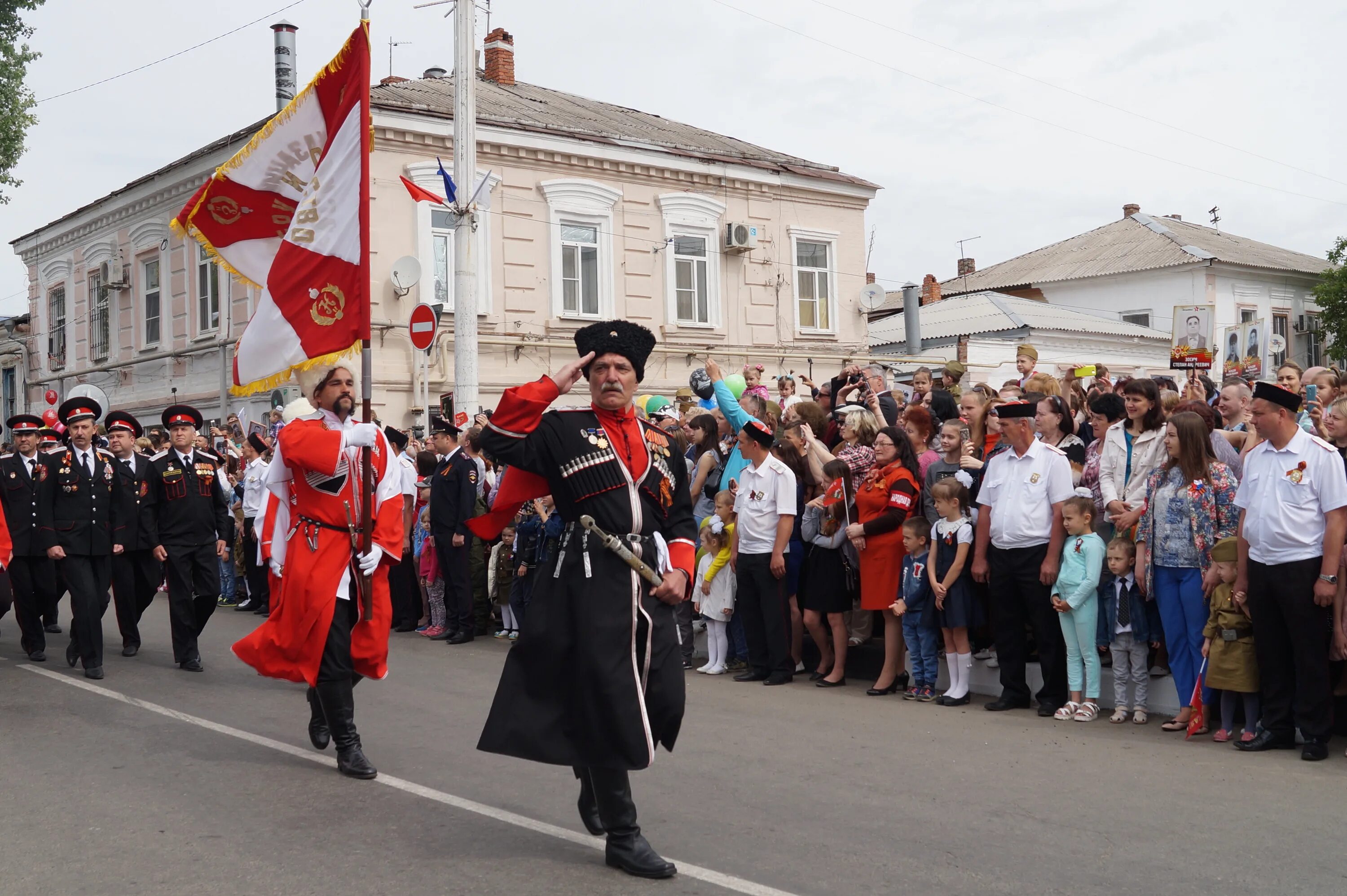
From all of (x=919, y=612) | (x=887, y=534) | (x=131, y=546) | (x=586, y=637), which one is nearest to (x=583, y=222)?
A: (x=131, y=546)

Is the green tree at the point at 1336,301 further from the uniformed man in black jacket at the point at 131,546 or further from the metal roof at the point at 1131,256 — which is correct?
the uniformed man in black jacket at the point at 131,546

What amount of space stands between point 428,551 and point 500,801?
7.40 meters

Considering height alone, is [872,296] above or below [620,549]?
above

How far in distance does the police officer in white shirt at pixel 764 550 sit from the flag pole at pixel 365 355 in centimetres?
371

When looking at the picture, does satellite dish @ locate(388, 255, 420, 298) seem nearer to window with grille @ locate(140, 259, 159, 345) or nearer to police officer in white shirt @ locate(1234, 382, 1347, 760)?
window with grille @ locate(140, 259, 159, 345)

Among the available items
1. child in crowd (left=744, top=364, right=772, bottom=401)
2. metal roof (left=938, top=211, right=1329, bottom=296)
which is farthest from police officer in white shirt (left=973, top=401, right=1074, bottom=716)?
metal roof (left=938, top=211, right=1329, bottom=296)

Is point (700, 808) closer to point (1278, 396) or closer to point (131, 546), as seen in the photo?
point (1278, 396)

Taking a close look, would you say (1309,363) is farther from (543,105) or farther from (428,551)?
(428,551)

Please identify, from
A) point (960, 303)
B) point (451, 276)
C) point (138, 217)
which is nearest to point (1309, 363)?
point (960, 303)

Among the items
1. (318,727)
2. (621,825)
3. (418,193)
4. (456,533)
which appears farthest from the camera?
(418,193)

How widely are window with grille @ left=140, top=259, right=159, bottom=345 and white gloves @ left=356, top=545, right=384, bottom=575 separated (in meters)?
22.2

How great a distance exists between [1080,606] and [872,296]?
2047cm

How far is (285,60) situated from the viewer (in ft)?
86.6

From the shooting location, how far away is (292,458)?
267 inches
